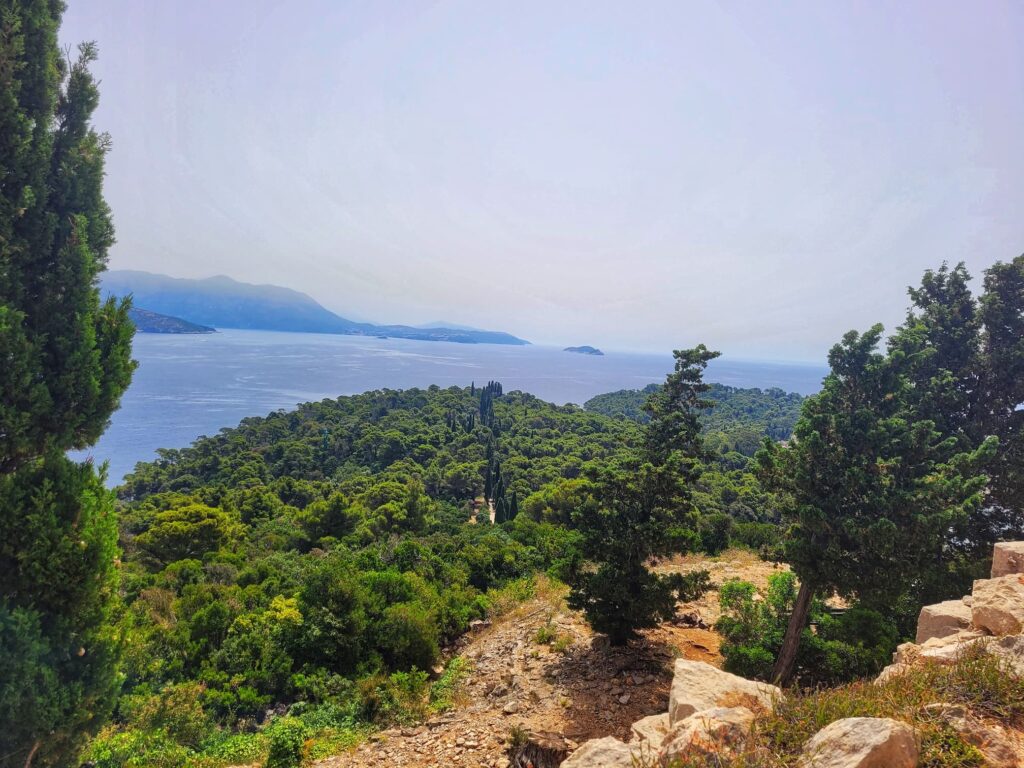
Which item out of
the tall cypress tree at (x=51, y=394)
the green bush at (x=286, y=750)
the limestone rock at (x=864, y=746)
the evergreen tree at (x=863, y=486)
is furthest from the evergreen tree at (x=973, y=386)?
the tall cypress tree at (x=51, y=394)

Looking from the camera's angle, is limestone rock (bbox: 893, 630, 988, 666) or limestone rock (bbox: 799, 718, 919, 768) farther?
limestone rock (bbox: 893, 630, 988, 666)

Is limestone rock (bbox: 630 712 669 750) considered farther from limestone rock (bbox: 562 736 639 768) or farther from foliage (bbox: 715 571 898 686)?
foliage (bbox: 715 571 898 686)

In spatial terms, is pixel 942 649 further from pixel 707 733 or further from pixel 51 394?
pixel 51 394

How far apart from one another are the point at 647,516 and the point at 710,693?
16.8ft

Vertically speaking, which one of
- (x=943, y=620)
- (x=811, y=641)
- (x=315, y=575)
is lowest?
(x=315, y=575)

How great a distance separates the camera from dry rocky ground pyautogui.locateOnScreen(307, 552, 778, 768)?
22.3 ft

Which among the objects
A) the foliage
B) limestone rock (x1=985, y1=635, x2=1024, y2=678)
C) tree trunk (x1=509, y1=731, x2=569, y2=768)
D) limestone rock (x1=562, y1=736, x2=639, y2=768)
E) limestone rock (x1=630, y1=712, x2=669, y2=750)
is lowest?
tree trunk (x1=509, y1=731, x2=569, y2=768)

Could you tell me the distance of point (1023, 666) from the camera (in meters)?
3.82

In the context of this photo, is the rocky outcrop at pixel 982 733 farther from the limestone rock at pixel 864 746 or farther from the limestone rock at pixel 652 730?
the limestone rock at pixel 652 730

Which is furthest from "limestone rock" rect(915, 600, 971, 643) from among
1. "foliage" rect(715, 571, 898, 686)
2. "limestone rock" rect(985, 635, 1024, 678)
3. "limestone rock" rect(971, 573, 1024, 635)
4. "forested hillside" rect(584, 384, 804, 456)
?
"forested hillside" rect(584, 384, 804, 456)

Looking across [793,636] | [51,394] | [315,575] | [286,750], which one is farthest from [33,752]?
[793,636]

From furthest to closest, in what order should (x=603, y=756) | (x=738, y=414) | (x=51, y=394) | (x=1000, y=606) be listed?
(x=738, y=414) < (x=1000, y=606) < (x=51, y=394) < (x=603, y=756)

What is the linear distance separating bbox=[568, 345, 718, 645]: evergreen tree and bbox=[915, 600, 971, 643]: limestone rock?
3406 millimetres

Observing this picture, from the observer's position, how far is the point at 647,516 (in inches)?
366
